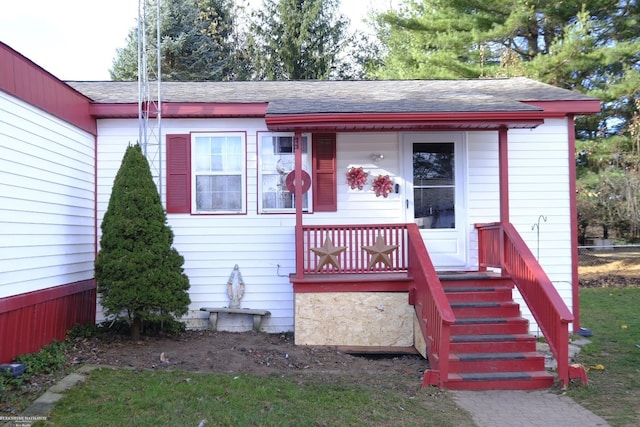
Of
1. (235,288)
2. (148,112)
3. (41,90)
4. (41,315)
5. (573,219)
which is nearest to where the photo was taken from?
(41,315)

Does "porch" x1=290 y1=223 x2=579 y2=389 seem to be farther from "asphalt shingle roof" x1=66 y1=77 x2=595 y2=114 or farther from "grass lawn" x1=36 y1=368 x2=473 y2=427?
"asphalt shingle roof" x1=66 y1=77 x2=595 y2=114

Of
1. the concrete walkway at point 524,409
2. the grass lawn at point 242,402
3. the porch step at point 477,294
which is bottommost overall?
the concrete walkway at point 524,409

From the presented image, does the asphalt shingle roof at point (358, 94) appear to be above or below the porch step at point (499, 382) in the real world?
above

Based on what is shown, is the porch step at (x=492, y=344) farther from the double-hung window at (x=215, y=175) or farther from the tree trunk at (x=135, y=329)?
the tree trunk at (x=135, y=329)

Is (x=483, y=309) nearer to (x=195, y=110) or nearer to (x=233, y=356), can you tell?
(x=233, y=356)

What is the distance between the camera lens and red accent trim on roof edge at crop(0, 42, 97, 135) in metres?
5.64

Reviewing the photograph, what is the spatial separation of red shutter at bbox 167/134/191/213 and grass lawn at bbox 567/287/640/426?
5572 millimetres

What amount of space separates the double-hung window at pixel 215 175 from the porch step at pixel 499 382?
4.04 metres

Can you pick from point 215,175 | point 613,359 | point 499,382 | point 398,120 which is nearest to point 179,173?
point 215,175

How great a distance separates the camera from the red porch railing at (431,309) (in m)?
5.82

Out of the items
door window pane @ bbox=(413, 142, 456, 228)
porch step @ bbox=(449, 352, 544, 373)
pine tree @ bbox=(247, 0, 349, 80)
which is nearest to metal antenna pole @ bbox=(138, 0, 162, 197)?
door window pane @ bbox=(413, 142, 456, 228)

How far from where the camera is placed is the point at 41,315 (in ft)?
20.6

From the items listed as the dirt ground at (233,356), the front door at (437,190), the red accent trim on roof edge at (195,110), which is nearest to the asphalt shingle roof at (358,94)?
the red accent trim on roof edge at (195,110)

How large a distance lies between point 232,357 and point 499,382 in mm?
2959
